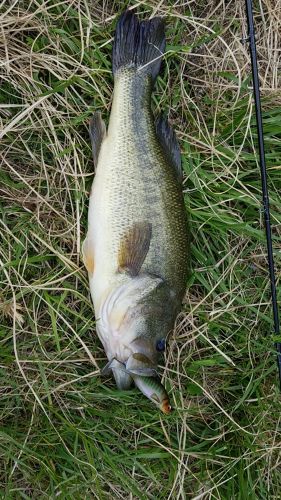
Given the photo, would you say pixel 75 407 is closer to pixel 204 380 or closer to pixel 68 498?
pixel 68 498

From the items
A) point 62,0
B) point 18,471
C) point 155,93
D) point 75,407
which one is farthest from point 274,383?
point 62,0

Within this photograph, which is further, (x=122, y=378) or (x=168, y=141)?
(x=168, y=141)

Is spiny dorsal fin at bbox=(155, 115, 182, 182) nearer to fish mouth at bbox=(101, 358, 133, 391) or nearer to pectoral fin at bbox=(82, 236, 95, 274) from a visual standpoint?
pectoral fin at bbox=(82, 236, 95, 274)

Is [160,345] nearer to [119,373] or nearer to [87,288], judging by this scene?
[119,373]

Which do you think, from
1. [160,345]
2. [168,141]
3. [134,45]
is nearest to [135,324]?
[160,345]

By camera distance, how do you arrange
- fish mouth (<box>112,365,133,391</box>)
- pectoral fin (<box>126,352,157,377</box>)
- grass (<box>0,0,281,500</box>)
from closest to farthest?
pectoral fin (<box>126,352,157,377</box>)
fish mouth (<box>112,365,133,391</box>)
grass (<box>0,0,281,500</box>)

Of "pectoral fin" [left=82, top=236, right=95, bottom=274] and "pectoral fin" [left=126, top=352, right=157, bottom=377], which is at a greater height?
"pectoral fin" [left=82, top=236, right=95, bottom=274]

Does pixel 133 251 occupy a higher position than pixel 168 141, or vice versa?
pixel 168 141

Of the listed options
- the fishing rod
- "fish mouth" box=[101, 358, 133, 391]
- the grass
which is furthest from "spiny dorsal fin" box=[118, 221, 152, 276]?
the fishing rod
